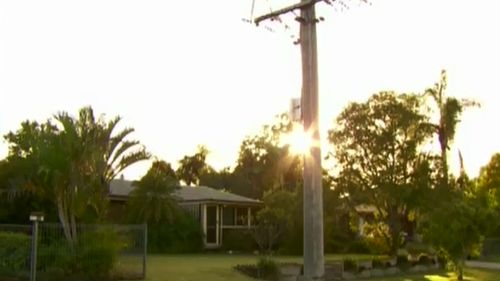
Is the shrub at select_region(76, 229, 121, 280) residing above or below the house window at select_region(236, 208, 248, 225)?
below

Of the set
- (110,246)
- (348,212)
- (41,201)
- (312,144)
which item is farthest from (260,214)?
(312,144)

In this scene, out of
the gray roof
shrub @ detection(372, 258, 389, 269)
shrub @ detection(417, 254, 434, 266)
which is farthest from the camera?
the gray roof

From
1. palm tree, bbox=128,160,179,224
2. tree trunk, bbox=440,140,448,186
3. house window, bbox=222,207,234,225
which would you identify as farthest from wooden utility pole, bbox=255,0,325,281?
house window, bbox=222,207,234,225

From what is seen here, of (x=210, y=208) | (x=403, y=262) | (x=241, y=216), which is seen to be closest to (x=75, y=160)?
(x=403, y=262)

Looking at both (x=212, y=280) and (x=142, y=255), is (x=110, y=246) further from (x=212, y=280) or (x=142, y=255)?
(x=212, y=280)

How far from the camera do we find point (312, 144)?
50.6 feet

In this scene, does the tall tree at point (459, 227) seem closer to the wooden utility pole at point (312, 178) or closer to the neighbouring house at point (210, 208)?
the wooden utility pole at point (312, 178)

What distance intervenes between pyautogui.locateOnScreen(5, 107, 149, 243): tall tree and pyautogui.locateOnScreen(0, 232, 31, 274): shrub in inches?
46.9

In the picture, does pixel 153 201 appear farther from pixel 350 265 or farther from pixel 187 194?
pixel 350 265

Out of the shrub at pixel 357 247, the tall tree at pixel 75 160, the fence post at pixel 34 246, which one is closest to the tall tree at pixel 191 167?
the shrub at pixel 357 247

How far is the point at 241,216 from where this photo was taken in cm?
4297

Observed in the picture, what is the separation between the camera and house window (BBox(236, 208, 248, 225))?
42.7m

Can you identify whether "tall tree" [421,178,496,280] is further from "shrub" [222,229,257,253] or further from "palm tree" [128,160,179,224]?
"shrub" [222,229,257,253]

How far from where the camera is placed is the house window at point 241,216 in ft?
140
